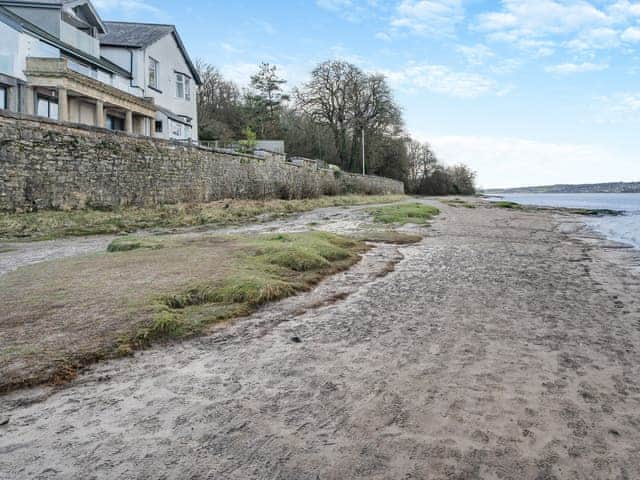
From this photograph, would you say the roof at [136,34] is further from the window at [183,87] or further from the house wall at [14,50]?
the house wall at [14,50]

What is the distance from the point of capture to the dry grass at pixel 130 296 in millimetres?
3391

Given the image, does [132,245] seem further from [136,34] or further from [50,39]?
[136,34]

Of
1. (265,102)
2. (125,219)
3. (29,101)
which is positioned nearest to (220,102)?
(265,102)

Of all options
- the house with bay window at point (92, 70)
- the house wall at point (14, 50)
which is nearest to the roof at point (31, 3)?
the house with bay window at point (92, 70)

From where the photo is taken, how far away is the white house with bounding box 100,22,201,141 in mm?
27672

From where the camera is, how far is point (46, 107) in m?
21.0

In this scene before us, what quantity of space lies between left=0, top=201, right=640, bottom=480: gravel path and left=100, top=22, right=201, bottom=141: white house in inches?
1052

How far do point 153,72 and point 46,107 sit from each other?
955 centimetres

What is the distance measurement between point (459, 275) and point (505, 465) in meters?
4.76

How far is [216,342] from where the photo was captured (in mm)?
3771

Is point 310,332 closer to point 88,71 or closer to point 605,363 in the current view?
point 605,363

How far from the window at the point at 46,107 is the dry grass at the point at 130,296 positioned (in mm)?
17025

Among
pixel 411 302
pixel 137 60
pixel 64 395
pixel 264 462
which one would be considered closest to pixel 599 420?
pixel 264 462

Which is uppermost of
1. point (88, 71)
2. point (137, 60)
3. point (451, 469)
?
point (137, 60)
